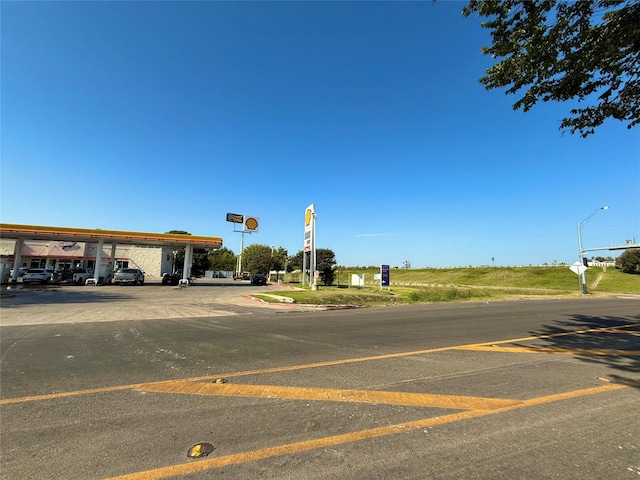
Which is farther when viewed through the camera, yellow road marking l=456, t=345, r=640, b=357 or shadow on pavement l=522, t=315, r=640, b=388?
yellow road marking l=456, t=345, r=640, b=357

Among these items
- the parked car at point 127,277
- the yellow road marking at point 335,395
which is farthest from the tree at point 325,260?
the yellow road marking at point 335,395

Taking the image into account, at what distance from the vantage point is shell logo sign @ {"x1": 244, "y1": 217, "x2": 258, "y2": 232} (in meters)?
72.5

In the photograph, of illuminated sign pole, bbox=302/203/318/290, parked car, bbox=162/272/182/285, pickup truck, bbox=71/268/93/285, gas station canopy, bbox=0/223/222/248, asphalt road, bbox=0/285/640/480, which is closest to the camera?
asphalt road, bbox=0/285/640/480

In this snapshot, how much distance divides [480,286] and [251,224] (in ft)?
155

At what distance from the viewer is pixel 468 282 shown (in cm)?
5962

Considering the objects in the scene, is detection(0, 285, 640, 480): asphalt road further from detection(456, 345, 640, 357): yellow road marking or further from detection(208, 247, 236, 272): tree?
detection(208, 247, 236, 272): tree

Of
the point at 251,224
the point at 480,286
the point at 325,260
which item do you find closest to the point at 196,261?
the point at 251,224

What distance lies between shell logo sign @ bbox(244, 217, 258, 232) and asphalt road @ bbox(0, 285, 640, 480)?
65.4 metres

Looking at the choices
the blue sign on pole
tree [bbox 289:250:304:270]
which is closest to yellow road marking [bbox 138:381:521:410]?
the blue sign on pole

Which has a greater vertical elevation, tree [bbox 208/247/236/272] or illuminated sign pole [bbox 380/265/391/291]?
tree [bbox 208/247/236/272]

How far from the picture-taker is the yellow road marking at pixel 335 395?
4.16 metres

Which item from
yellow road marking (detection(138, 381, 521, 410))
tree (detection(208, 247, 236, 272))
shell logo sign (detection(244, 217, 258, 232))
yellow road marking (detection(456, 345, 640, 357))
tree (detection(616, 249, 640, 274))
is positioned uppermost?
shell logo sign (detection(244, 217, 258, 232))

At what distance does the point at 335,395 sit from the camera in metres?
4.46

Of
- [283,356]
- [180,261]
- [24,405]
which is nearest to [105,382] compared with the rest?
[24,405]
